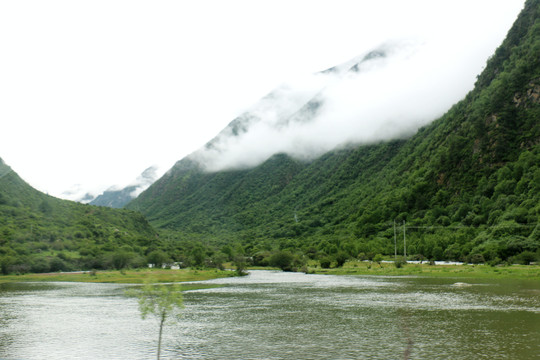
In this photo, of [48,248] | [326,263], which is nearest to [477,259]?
[326,263]

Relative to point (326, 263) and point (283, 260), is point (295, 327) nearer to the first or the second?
point (326, 263)

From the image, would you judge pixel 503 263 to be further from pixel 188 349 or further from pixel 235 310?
pixel 188 349

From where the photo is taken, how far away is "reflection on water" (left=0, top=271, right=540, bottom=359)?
38.7 meters

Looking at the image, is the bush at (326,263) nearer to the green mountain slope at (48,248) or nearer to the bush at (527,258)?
the bush at (527,258)

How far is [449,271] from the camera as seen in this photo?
12138 centimetres

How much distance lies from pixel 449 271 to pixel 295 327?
83450 mm

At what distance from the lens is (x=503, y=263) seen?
412ft

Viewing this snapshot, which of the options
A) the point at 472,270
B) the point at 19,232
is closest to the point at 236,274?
the point at 472,270

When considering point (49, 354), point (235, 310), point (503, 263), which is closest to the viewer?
point (49, 354)

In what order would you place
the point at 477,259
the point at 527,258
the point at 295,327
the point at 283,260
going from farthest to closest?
the point at 283,260 → the point at 477,259 → the point at 527,258 → the point at 295,327

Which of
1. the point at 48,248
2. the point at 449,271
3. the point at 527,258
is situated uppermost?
the point at 48,248

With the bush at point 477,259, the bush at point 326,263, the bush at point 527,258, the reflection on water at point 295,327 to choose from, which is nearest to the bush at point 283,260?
the bush at point 326,263

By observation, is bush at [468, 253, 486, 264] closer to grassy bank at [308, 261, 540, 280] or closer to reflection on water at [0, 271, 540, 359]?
grassy bank at [308, 261, 540, 280]

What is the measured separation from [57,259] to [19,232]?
30.0 m
